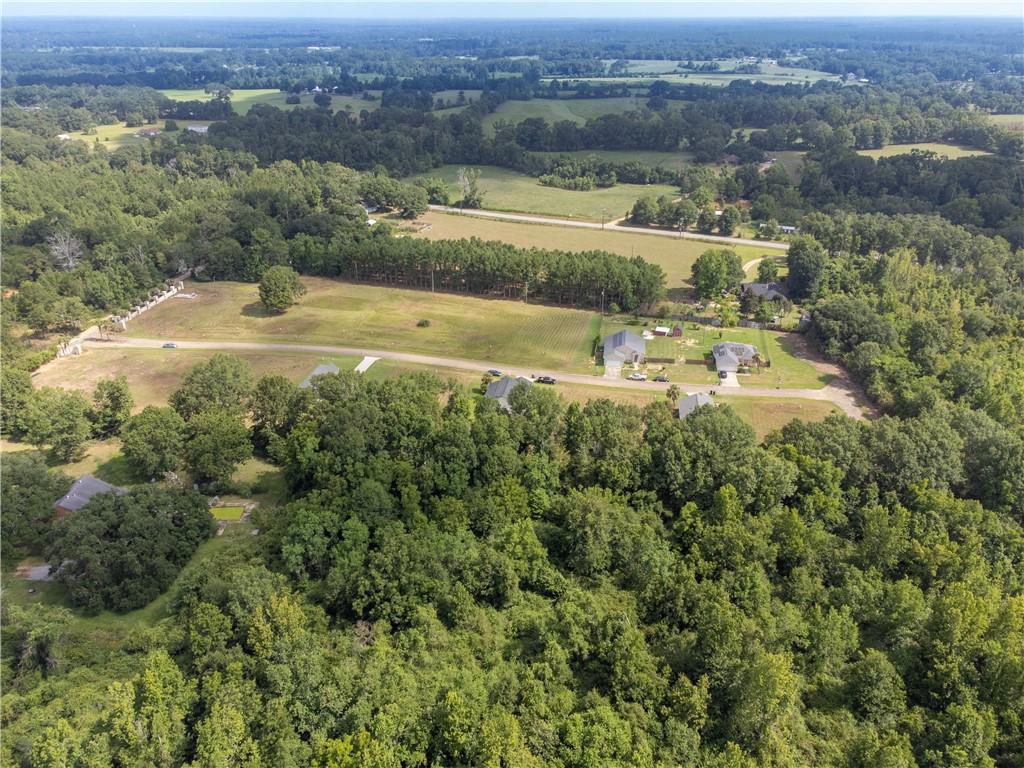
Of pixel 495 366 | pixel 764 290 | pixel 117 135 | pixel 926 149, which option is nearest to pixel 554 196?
pixel 764 290

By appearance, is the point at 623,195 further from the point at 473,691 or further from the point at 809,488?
the point at 473,691

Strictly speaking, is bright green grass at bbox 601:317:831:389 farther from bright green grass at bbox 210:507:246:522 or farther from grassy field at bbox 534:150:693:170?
grassy field at bbox 534:150:693:170

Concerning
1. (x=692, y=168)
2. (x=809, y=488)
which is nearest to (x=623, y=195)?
(x=692, y=168)

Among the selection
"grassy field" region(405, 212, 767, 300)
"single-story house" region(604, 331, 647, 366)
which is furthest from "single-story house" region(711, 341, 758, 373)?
"grassy field" region(405, 212, 767, 300)

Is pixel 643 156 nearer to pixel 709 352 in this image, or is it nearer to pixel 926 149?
pixel 926 149

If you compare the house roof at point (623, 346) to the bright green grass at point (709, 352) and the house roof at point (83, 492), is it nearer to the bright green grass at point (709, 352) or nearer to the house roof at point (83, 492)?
the bright green grass at point (709, 352)
